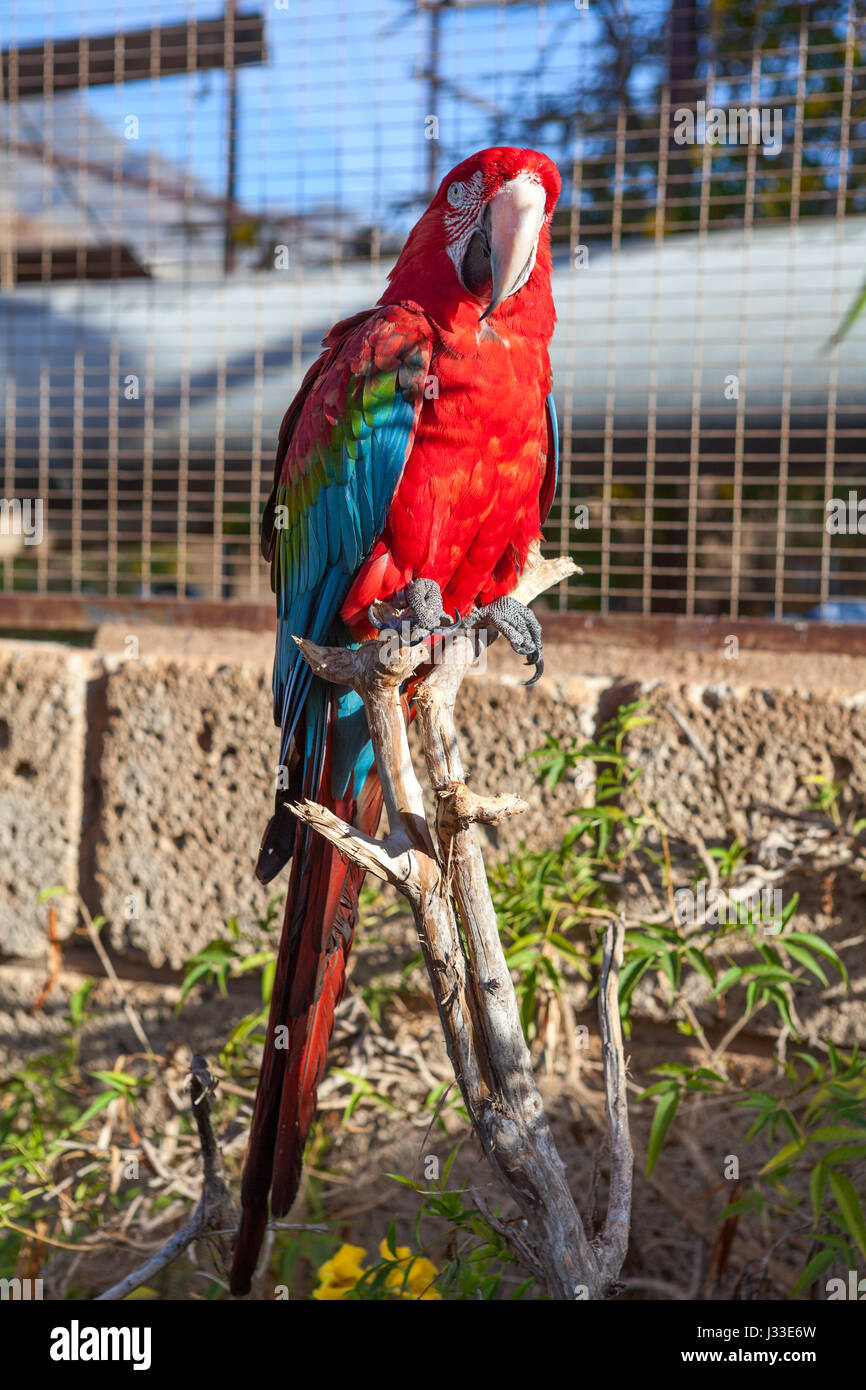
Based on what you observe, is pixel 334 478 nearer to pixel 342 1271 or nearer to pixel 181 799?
pixel 181 799

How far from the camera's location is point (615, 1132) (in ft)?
4.37

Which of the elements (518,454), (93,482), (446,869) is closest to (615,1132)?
(446,869)

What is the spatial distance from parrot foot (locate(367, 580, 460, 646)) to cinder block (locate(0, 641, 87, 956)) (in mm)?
1269

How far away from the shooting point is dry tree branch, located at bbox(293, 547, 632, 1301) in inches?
50.1

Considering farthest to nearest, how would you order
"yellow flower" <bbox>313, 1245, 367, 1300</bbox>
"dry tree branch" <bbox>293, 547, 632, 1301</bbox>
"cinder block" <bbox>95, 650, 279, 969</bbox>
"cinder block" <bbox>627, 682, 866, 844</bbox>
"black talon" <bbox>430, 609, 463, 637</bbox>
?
"cinder block" <bbox>95, 650, 279, 969</bbox> < "cinder block" <bbox>627, 682, 866, 844</bbox> < "yellow flower" <bbox>313, 1245, 367, 1300</bbox> < "black talon" <bbox>430, 609, 463, 637</bbox> < "dry tree branch" <bbox>293, 547, 632, 1301</bbox>

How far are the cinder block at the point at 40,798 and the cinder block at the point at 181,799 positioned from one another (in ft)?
0.30

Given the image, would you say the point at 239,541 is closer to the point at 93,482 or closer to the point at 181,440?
the point at 181,440

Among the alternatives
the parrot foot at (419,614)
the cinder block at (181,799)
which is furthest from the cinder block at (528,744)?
the parrot foot at (419,614)

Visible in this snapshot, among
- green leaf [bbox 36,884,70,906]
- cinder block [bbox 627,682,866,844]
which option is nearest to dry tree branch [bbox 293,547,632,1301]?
cinder block [bbox 627,682,866,844]

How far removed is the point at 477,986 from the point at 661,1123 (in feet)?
1.88

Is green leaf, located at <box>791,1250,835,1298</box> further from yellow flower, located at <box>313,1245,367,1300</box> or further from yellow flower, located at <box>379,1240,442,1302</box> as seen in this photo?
yellow flower, located at <box>313,1245,367,1300</box>

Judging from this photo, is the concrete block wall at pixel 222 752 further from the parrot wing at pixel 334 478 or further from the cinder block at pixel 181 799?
the parrot wing at pixel 334 478

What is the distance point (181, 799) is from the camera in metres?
2.47
